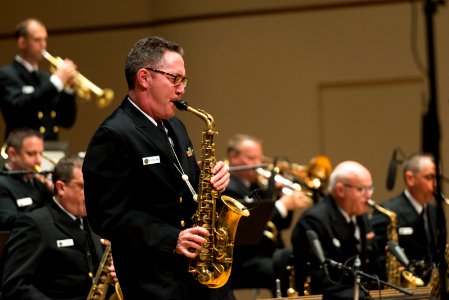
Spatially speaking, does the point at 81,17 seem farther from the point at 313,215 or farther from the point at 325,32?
the point at 313,215

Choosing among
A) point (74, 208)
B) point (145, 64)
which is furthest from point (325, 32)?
point (145, 64)

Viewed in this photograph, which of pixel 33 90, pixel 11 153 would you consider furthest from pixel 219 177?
pixel 33 90

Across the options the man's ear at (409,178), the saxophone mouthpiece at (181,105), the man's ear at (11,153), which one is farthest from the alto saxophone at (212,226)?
the man's ear at (409,178)

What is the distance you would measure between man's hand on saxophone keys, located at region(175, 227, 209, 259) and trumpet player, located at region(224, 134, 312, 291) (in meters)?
2.77

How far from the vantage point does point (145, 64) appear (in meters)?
3.97

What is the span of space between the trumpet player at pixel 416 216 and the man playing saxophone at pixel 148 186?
3206mm

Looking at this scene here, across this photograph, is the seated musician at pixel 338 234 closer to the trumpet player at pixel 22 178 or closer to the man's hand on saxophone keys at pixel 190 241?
the trumpet player at pixel 22 178

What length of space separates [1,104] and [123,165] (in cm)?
412

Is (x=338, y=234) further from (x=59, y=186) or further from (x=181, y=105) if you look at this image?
(x=181, y=105)

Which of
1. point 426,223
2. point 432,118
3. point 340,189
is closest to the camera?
point 432,118

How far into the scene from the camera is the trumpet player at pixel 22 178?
20.7ft

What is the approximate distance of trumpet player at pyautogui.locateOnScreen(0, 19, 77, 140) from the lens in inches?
296

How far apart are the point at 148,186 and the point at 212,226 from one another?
36 cm

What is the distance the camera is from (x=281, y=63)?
32.7ft
